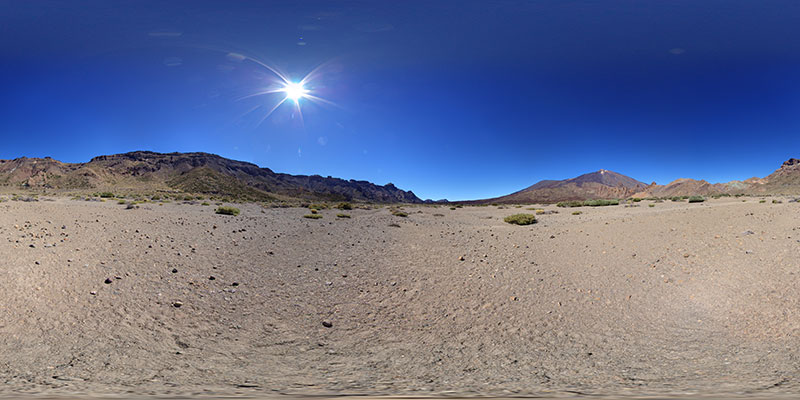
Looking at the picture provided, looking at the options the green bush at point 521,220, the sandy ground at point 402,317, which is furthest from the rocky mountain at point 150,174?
the sandy ground at point 402,317

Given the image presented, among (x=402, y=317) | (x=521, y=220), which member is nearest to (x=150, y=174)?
(x=521, y=220)

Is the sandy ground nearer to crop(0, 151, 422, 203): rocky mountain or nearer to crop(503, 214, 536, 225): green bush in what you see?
crop(503, 214, 536, 225): green bush

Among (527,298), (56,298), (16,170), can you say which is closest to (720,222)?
(527,298)

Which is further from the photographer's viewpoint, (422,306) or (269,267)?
(269,267)

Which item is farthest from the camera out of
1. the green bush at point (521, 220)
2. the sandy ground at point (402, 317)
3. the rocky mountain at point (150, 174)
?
the rocky mountain at point (150, 174)

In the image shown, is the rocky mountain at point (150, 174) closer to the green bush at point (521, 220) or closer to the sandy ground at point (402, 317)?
the green bush at point (521, 220)

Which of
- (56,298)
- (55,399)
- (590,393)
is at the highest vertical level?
(56,298)

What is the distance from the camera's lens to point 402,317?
5.35 metres

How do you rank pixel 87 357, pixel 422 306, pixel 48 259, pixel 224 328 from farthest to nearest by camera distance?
pixel 48 259
pixel 422 306
pixel 224 328
pixel 87 357

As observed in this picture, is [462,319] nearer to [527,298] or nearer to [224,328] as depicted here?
[527,298]

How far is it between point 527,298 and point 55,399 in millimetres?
6359

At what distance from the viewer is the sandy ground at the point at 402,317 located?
3535 millimetres

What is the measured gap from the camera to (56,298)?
16.8ft

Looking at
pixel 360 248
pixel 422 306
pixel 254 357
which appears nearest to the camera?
pixel 254 357
